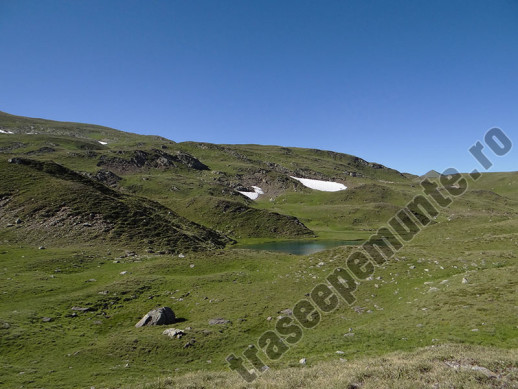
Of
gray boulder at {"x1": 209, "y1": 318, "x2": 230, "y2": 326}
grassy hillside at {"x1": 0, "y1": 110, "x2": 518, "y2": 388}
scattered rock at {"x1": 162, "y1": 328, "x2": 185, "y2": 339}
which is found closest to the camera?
grassy hillside at {"x1": 0, "y1": 110, "x2": 518, "y2": 388}

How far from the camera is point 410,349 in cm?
1709

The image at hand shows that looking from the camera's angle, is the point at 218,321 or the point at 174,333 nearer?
the point at 174,333

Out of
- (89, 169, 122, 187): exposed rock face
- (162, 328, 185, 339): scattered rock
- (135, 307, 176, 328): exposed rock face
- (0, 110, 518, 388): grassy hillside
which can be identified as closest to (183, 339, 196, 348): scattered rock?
(0, 110, 518, 388): grassy hillside

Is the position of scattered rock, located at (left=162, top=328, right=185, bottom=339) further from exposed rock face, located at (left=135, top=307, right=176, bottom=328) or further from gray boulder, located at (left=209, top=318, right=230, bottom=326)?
gray boulder, located at (left=209, top=318, right=230, bottom=326)

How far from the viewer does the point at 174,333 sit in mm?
21828

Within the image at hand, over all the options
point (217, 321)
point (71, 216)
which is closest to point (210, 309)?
point (217, 321)

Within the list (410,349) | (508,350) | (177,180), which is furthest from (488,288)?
(177,180)

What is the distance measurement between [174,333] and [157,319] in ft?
10.9

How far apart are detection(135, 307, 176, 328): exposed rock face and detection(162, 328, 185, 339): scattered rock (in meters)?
2.39

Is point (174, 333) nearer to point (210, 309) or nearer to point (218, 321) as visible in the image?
point (218, 321)

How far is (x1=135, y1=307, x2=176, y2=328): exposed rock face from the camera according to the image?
24.3 m

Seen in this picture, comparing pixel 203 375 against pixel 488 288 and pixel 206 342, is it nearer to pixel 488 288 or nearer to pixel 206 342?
pixel 206 342

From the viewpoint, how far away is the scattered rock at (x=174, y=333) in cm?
2166

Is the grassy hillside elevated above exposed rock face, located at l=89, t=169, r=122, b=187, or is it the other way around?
exposed rock face, located at l=89, t=169, r=122, b=187
